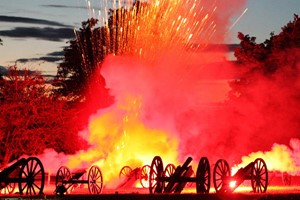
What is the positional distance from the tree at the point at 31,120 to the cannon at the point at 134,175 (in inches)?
287

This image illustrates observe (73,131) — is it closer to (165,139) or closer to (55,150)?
(55,150)

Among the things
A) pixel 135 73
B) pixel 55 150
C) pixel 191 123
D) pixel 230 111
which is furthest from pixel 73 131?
pixel 230 111

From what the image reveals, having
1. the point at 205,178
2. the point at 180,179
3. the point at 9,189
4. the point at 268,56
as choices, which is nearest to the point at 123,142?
the point at 9,189

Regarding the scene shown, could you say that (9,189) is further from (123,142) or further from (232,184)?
(123,142)

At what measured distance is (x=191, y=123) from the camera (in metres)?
64.0

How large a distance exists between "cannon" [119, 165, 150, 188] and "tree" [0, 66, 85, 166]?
729 cm

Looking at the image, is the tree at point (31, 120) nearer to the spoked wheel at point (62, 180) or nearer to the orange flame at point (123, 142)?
the orange flame at point (123, 142)

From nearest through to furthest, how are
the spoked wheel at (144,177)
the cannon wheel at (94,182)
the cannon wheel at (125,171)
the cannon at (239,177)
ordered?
the cannon at (239,177)
the cannon wheel at (94,182)
the spoked wheel at (144,177)
the cannon wheel at (125,171)

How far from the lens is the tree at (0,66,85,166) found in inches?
1961

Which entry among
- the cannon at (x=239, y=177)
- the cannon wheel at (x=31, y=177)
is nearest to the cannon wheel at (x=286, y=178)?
the cannon at (x=239, y=177)

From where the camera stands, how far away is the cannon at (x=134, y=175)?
4287 centimetres

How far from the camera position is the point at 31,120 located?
5066cm

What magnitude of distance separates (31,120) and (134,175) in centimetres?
1000

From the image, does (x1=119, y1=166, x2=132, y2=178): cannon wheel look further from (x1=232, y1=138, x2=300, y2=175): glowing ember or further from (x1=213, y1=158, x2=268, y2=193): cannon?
(x1=213, y1=158, x2=268, y2=193): cannon
